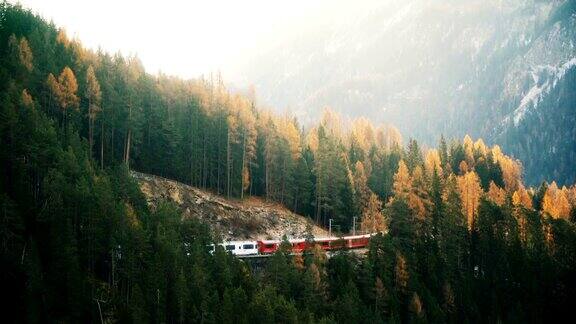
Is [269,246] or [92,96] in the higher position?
[92,96]

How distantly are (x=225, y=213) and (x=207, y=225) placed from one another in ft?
29.7

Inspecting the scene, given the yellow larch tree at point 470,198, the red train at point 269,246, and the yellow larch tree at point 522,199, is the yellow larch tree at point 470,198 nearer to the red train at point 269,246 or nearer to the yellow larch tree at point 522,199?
the yellow larch tree at point 522,199

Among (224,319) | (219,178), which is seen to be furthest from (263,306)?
(219,178)

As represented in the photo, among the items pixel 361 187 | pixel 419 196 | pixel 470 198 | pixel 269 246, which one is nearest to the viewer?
pixel 269 246

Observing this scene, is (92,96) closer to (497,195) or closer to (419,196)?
(419,196)

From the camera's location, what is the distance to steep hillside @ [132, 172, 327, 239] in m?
69.2

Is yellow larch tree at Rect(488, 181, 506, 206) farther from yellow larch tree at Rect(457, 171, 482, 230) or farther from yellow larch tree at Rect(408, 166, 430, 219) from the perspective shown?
yellow larch tree at Rect(408, 166, 430, 219)

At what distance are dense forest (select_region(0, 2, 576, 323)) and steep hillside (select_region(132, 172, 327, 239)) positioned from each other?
18.9ft

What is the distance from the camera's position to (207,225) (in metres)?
63.7

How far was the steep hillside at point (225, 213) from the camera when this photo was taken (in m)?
69.2

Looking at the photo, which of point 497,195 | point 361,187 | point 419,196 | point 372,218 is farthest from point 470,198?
point 361,187

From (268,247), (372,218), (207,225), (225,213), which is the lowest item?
(268,247)

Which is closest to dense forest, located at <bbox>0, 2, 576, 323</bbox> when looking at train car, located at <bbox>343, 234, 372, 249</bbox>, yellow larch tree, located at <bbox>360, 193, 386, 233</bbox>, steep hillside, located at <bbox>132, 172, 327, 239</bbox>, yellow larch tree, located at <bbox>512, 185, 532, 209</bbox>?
yellow larch tree, located at <bbox>360, 193, 386, 233</bbox>

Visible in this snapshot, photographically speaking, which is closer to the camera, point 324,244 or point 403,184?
point 324,244
